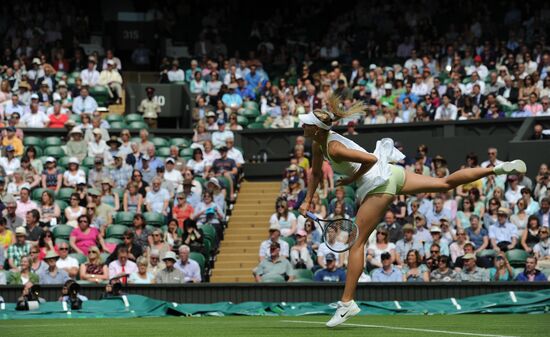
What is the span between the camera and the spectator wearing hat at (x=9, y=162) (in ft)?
70.9

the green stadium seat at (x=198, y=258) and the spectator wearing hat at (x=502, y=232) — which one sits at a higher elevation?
the spectator wearing hat at (x=502, y=232)

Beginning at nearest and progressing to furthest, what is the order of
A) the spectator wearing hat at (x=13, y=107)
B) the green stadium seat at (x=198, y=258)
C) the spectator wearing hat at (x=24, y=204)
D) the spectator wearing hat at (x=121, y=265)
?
the spectator wearing hat at (x=121, y=265), the green stadium seat at (x=198, y=258), the spectator wearing hat at (x=24, y=204), the spectator wearing hat at (x=13, y=107)

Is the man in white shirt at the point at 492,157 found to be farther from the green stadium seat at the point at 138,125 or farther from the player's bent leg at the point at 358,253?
the player's bent leg at the point at 358,253

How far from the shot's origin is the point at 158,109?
87.2 feet

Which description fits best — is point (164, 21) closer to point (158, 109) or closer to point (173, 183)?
point (158, 109)

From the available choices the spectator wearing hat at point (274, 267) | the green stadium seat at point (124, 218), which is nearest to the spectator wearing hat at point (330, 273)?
the spectator wearing hat at point (274, 267)

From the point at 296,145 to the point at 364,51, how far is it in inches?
309

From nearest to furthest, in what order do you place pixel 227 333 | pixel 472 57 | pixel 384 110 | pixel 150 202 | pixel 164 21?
pixel 227 333 → pixel 150 202 → pixel 384 110 → pixel 472 57 → pixel 164 21

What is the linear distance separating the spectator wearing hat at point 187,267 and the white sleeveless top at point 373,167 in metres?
7.21

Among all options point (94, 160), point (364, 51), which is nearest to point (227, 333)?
point (94, 160)

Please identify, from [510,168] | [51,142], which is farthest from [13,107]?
[510,168]

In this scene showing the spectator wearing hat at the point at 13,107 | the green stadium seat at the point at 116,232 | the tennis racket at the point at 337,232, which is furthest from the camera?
the spectator wearing hat at the point at 13,107

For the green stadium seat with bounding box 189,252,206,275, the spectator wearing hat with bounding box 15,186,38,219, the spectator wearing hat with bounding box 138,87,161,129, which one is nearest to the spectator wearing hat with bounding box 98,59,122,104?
the spectator wearing hat with bounding box 138,87,161,129

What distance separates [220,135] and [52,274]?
6.96 m
